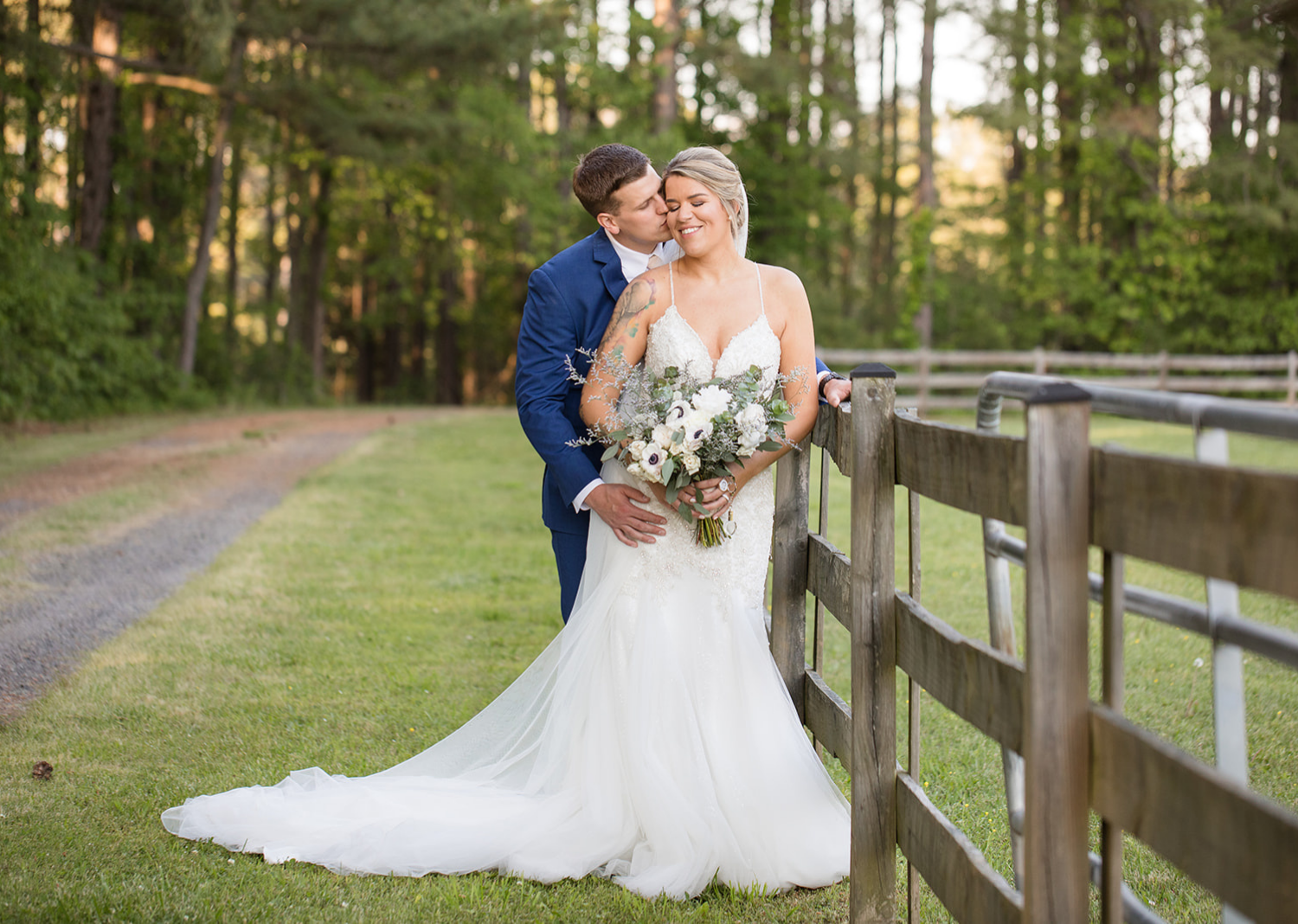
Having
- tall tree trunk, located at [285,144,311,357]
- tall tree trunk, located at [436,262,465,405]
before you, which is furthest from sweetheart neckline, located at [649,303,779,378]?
tall tree trunk, located at [436,262,465,405]

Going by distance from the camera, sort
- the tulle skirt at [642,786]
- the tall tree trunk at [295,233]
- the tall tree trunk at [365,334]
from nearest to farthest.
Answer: the tulle skirt at [642,786]
the tall tree trunk at [295,233]
the tall tree trunk at [365,334]

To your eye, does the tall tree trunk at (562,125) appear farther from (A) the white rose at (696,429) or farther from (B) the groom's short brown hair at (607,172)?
(A) the white rose at (696,429)

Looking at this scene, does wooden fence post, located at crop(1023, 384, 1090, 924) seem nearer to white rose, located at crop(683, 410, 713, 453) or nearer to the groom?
white rose, located at crop(683, 410, 713, 453)

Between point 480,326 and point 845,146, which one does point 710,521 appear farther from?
point 480,326

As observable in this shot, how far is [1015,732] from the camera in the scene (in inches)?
80.3

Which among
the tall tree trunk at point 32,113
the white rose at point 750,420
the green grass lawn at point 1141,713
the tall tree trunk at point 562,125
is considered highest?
the tall tree trunk at point 562,125

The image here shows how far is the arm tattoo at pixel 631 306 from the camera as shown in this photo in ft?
11.5

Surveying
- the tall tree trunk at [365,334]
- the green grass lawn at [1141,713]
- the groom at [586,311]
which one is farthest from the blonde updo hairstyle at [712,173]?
the tall tree trunk at [365,334]

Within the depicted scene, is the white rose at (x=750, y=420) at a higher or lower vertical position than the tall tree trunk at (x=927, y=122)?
lower

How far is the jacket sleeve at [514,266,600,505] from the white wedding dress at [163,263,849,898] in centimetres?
22

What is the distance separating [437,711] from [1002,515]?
11.5 feet

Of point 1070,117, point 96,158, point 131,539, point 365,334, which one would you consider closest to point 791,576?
point 131,539

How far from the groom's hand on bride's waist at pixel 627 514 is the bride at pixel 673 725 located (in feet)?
0.19

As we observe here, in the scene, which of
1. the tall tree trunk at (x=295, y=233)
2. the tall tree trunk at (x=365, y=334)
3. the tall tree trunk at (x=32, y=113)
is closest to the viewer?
the tall tree trunk at (x=32, y=113)
